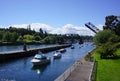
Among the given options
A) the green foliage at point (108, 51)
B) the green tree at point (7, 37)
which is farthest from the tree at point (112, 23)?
the green tree at point (7, 37)

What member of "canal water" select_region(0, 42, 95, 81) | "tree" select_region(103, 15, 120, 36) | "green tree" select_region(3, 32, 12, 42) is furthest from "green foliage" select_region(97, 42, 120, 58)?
"green tree" select_region(3, 32, 12, 42)

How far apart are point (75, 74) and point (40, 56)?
973 inches

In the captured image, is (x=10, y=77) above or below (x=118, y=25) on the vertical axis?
below

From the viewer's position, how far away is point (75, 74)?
31.0 meters

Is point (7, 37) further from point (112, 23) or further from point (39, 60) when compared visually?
point (39, 60)

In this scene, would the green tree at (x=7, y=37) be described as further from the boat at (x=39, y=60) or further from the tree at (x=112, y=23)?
the boat at (x=39, y=60)

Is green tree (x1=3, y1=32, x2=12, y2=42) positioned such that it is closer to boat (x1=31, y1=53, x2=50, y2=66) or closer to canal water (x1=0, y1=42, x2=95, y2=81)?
canal water (x1=0, y1=42, x2=95, y2=81)

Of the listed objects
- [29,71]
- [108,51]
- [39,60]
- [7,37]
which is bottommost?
[29,71]

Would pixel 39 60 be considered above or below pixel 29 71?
above

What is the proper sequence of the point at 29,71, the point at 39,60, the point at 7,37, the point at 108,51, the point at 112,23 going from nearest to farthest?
the point at 29,71 < the point at 39,60 < the point at 108,51 < the point at 112,23 < the point at 7,37

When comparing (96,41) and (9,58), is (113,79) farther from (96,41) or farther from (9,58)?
(96,41)

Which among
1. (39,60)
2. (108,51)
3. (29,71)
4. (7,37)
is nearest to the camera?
(29,71)

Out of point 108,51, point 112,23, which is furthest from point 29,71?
point 112,23

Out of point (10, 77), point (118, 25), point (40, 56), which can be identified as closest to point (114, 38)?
point (118, 25)
